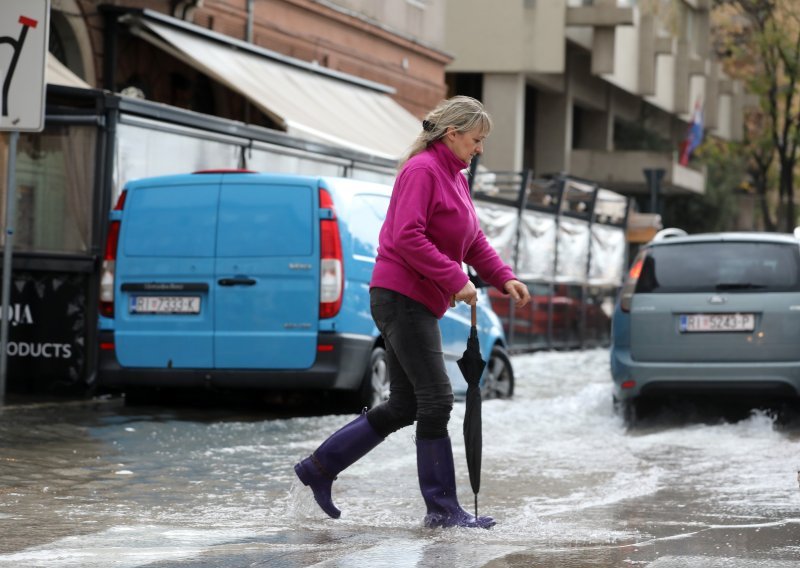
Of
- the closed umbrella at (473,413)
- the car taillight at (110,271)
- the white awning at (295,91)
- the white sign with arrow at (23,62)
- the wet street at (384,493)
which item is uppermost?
the white awning at (295,91)

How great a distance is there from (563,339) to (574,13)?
1504 cm

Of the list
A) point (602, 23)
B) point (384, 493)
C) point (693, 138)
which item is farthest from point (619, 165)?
point (384, 493)

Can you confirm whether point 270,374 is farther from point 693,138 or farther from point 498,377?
point 693,138

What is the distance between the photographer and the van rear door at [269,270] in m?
12.4

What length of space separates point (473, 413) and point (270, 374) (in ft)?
17.2

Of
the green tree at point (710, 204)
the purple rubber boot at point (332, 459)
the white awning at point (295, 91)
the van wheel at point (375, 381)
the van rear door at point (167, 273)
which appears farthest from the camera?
the green tree at point (710, 204)

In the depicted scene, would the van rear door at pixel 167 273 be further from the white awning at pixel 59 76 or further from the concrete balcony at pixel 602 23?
the concrete balcony at pixel 602 23

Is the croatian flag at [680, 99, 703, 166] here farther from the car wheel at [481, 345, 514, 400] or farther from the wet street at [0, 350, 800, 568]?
the wet street at [0, 350, 800, 568]

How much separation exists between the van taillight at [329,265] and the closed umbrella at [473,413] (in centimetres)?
490

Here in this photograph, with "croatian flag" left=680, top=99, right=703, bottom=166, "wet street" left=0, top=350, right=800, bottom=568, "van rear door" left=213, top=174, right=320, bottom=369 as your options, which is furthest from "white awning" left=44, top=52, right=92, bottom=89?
"croatian flag" left=680, top=99, right=703, bottom=166

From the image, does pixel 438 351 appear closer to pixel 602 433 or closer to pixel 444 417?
pixel 444 417

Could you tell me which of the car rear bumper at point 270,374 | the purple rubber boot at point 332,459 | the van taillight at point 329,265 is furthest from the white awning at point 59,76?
the purple rubber boot at point 332,459

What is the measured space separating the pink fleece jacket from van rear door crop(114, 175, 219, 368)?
530 centimetres

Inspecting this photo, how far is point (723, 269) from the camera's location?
13.2 m
